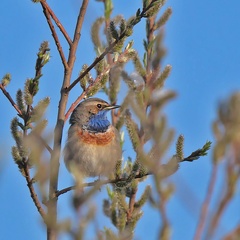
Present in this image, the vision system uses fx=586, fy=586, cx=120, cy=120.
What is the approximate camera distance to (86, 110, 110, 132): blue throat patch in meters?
7.39

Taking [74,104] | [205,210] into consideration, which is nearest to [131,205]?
[74,104]

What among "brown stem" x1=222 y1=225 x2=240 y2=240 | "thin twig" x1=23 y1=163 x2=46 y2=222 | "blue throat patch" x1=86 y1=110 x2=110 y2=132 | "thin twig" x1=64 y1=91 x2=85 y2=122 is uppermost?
"blue throat patch" x1=86 y1=110 x2=110 y2=132

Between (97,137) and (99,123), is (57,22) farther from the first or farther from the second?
(99,123)

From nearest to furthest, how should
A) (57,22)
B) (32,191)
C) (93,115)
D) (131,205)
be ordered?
(32,191), (57,22), (131,205), (93,115)

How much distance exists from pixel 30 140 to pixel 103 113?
249 inches

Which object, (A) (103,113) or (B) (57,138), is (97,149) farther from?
(B) (57,138)

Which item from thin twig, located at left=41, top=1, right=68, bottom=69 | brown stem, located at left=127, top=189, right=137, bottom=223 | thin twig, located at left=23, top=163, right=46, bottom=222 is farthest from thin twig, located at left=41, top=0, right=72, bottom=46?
brown stem, located at left=127, top=189, right=137, bottom=223

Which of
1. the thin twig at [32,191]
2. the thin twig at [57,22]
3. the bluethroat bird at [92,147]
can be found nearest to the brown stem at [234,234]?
the thin twig at [32,191]

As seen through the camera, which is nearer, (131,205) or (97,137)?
(131,205)

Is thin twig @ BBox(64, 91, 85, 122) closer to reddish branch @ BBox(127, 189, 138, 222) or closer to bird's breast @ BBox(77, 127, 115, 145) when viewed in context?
reddish branch @ BBox(127, 189, 138, 222)

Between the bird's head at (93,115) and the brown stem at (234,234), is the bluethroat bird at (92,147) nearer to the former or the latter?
the bird's head at (93,115)

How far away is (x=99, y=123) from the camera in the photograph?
764cm

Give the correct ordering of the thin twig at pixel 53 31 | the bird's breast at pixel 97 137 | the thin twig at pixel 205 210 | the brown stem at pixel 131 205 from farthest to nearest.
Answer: the bird's breast at pixel 97 137 < the brown stem at pixel 131 205 < the thin twig at pixel 53 31 < the thin twig at pixel 205 210

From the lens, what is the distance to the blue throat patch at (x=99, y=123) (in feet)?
24.3
